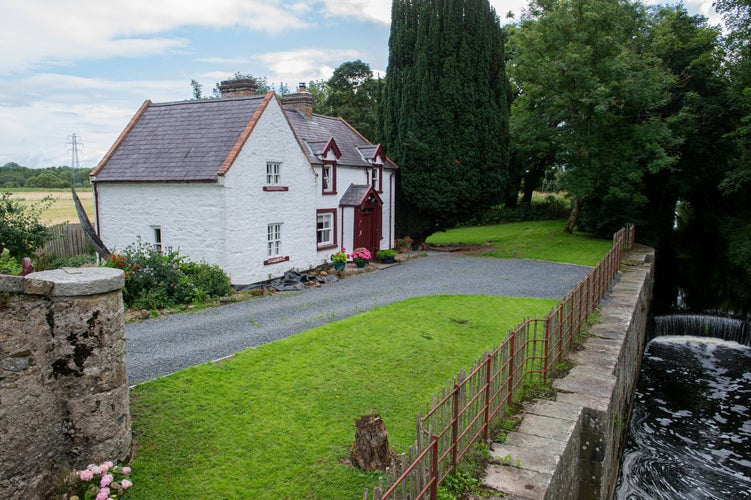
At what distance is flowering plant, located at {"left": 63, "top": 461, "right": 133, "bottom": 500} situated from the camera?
5.68 m

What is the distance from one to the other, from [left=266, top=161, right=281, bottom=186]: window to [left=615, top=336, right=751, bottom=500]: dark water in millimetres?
14979

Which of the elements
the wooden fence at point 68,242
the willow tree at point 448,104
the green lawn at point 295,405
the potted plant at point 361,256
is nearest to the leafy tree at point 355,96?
the willow tree at point 448,104

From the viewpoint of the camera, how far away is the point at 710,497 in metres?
11.1

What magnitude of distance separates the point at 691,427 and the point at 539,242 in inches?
719

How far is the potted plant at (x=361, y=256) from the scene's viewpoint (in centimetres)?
2434

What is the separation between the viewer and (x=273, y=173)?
20.1 meters

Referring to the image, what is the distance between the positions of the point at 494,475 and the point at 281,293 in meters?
13.4

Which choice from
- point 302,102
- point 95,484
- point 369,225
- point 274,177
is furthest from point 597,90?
point 95,484

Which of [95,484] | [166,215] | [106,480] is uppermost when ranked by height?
[166,215]

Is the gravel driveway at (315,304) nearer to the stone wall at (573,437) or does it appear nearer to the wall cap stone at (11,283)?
the wall cap stone at (11,283)

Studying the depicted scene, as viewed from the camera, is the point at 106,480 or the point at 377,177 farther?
the point at 377,177

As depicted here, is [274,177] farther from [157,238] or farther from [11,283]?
[11,283]

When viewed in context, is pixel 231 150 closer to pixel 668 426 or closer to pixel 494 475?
pixel 494 475

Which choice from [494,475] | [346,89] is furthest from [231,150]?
[346,89]
